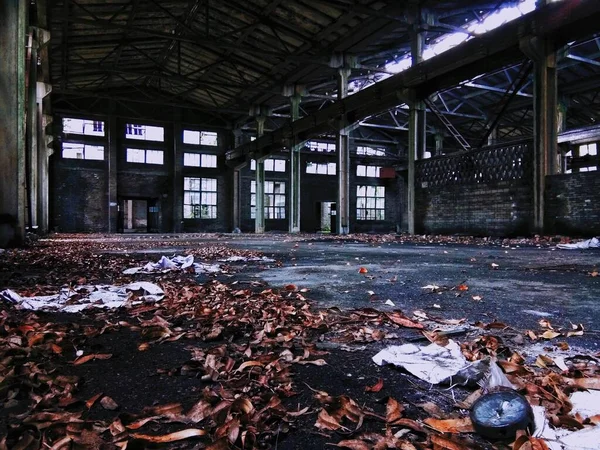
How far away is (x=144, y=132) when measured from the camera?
24.2 meters

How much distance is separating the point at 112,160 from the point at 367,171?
16.3 meters

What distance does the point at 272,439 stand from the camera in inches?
41.7

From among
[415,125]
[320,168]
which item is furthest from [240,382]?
[320,168]

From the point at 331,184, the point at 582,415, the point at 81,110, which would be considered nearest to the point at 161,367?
the point at 582,415

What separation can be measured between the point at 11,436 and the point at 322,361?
0.98m

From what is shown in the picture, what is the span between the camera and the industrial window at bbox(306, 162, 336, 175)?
2761 cm

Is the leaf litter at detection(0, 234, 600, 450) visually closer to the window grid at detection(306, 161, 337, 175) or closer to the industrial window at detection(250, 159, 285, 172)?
the industrial window at detection(250, 159, 285, 172)

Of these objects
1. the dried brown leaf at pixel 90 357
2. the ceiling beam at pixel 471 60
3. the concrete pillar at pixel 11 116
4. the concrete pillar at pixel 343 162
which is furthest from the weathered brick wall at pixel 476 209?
the concrete pillar at pixel 11 116

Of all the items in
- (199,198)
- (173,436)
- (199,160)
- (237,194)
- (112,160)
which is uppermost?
(199,160)

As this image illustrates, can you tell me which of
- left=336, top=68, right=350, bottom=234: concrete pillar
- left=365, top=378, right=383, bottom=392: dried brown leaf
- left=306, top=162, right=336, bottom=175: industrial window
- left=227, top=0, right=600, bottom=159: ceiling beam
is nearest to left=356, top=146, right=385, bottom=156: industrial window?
left=306, top=162, right=336, bottom=175: industrial window

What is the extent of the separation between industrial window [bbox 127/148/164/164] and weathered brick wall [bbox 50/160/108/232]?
163 centimetres

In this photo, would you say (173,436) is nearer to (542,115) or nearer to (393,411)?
(393,411)

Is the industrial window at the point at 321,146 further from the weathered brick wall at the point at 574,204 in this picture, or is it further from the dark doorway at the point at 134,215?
the weathered brick wall at the point at 574,204

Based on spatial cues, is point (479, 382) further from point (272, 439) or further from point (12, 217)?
point (12, 217)
